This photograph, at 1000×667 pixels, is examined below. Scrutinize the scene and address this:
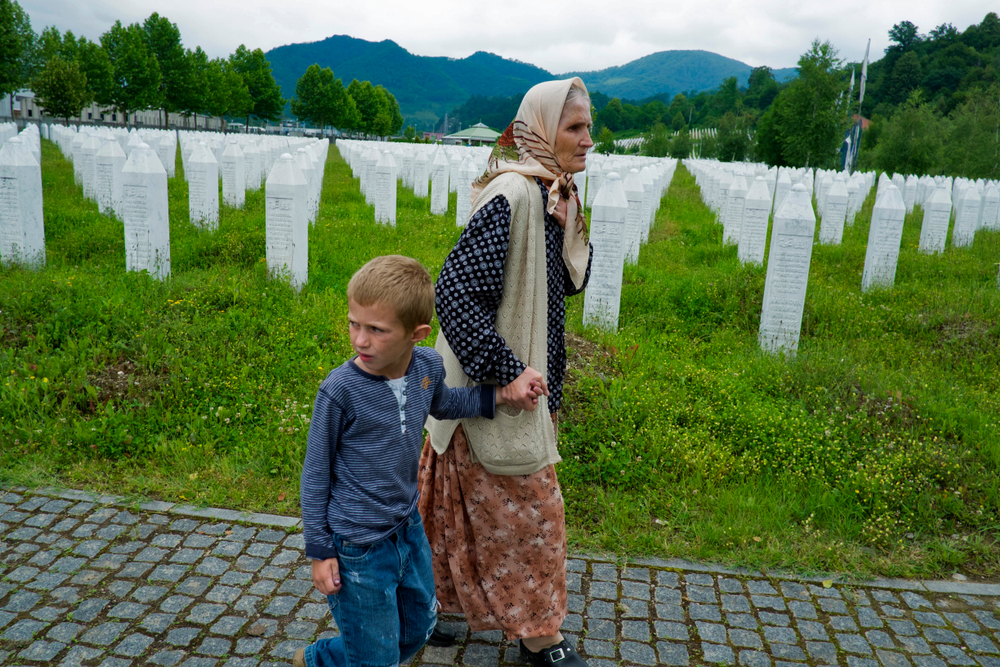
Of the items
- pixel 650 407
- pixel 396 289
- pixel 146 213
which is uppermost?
pixel 396 289

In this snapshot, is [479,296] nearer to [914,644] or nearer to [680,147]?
[914,644]

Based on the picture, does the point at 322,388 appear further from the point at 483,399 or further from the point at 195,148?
the point at 195,148

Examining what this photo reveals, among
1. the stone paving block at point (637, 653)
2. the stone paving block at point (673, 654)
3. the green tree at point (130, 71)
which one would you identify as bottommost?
the stone paving block at point (637, 653)

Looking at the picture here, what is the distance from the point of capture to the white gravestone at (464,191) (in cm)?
1152

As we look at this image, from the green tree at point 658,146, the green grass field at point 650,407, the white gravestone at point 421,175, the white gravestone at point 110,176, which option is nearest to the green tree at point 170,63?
the green tree at point 658,146

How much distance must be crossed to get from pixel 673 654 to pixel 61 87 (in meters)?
46.2

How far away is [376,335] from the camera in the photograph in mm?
2188

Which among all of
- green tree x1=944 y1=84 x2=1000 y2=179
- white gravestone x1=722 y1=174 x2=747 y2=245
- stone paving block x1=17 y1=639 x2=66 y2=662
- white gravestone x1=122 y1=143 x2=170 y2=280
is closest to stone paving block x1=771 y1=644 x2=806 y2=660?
stone paving block x1=17 y1=639 x2=66 y2=662

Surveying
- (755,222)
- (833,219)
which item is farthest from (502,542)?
(833,219)

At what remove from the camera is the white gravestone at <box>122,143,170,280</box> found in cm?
682

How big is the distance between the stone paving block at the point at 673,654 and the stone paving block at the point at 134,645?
6.75ft

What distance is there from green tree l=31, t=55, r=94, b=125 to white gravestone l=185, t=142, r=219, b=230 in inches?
1485

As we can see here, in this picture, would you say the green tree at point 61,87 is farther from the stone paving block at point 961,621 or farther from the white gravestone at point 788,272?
the stone paving block at point 961,621

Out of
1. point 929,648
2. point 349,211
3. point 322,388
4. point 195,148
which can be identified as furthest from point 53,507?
point 349,211
